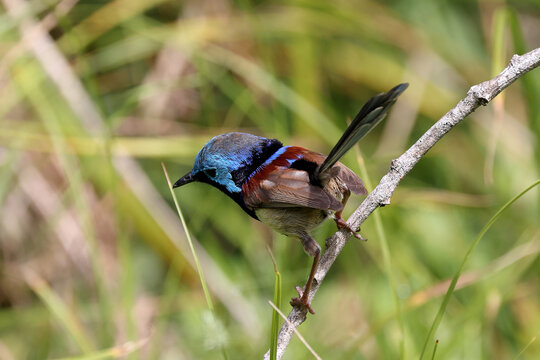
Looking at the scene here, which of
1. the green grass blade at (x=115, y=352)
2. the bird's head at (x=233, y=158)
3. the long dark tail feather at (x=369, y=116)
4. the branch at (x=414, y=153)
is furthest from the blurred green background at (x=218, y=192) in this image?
the long dark tail feather at (x=369, y=116)

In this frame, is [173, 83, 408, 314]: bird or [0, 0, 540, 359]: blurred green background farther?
[0, 0, 540, 359]: blurred green background

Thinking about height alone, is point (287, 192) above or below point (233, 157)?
below

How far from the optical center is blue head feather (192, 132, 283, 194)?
2.75 m

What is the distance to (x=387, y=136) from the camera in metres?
5.38

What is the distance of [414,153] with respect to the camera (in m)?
2.06

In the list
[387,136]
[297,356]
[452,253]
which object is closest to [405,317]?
[297,356]

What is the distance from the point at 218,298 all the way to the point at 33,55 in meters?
2.22

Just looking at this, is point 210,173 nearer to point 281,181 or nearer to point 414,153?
point 281,181

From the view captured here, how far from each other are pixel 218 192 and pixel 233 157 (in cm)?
159

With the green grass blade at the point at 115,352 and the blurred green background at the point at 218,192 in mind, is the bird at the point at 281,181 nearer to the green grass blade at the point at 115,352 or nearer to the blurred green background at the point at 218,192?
the blurred green background at the point at 218,192

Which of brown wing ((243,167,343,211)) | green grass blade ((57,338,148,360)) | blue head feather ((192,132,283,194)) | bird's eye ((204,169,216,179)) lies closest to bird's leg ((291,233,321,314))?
brown wing ((243,167,343,211))

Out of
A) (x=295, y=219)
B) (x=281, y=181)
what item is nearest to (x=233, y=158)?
(x=281, y=181)

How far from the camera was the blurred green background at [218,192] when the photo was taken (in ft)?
12.2

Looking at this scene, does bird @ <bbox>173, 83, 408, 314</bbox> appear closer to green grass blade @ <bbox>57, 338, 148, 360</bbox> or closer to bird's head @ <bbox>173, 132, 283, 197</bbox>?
bird's head @ <bbox>173, 132, 283, 197</bbox>
